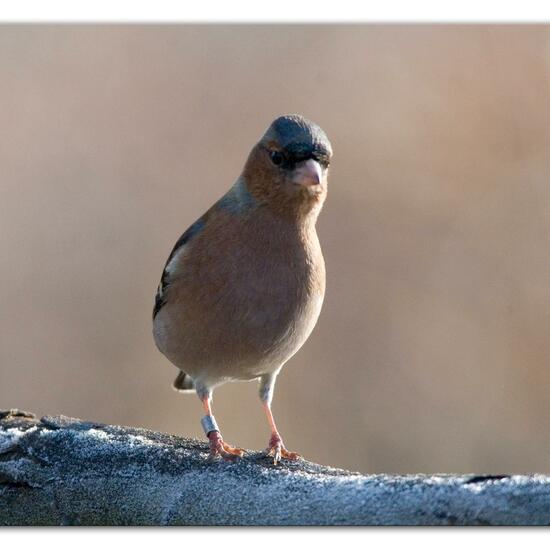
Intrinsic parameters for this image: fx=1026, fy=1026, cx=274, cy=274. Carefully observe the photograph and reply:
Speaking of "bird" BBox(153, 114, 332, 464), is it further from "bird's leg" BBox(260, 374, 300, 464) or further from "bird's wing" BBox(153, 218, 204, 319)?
"bird's wing" BBox(153, 218, 204, 319)

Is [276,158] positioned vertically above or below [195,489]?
above

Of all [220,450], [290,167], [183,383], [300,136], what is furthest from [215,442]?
[300,136]

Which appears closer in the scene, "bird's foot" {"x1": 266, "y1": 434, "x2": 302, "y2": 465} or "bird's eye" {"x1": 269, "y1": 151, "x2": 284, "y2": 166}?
"bird's eye" {"x1": 269, "y1": 151, "x2": 284, "y2": 166}

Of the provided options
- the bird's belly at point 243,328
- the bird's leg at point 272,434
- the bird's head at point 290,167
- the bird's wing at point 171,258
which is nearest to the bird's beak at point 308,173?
the bird's head at point 290,167

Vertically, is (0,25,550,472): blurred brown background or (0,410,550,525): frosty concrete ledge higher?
(0,25,550,472): blurred brown background

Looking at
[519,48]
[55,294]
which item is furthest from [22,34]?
[519,48]

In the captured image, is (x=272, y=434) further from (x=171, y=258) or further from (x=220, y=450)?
(x=171, y=258)

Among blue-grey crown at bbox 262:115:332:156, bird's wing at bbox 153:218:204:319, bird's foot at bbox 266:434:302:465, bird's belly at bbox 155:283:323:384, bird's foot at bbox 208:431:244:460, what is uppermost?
blue-grey crown at bbox 262:115:332:156

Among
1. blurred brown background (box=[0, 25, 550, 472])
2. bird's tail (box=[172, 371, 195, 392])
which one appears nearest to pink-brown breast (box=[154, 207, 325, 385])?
bird's tail (box=[172, 371, 195, 392])
